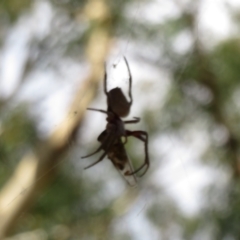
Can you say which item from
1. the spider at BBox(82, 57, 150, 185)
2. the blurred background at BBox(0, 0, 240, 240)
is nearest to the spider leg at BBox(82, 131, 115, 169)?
the spider at BBox(82, 57, 150, 185)

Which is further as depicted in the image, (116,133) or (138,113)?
(138,113)

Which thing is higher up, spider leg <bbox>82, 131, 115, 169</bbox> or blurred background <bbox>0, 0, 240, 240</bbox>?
spider leg <bbox>82, 131, 115, 169</bbox>

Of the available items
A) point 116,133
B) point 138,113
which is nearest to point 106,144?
point 116,133

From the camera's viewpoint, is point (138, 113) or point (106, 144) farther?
point (138, 113)

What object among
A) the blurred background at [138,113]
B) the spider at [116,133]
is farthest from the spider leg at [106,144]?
the blurred background at [138,113]

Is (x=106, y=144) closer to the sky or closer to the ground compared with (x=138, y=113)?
closer to the sky

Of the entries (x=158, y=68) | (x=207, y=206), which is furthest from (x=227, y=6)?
(x=207, y=206)

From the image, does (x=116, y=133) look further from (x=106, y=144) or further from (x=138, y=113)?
(x=138, y=113)

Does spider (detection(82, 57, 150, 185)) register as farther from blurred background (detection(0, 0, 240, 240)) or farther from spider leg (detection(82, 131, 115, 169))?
blurred background (detection(0, 0, 240, 240))
